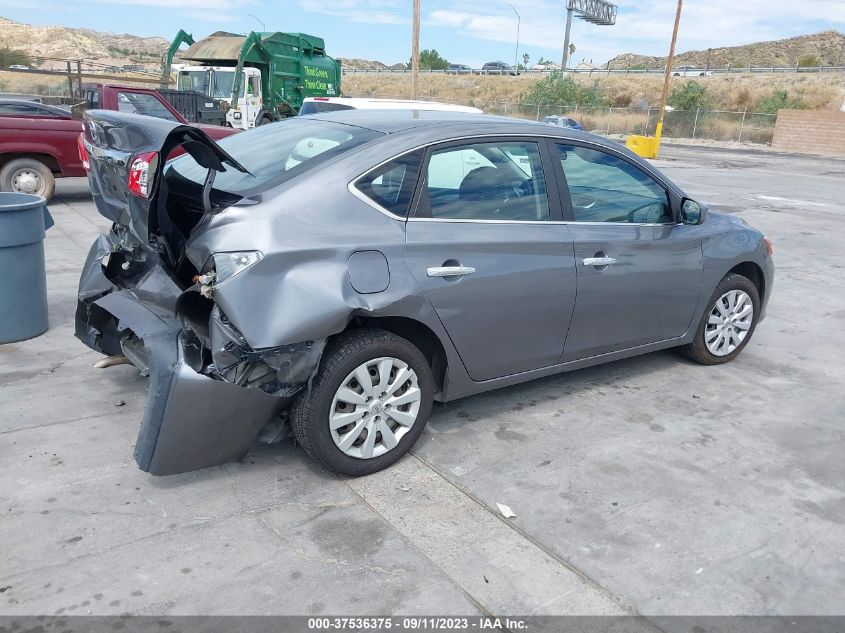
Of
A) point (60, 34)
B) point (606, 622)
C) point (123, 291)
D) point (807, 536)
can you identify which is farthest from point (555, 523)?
point (60, 34)

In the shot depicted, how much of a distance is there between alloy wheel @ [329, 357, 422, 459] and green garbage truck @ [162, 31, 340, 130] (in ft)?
54.2

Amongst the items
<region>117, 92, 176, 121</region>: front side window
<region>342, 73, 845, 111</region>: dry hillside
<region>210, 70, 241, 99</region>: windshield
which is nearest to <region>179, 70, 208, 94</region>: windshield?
<region>210, 70, 241, 99</region>: windshield

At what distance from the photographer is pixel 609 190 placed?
14.9ft

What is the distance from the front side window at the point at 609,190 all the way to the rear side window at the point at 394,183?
106 cm

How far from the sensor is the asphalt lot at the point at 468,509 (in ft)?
9.36

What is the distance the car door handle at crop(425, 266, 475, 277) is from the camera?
11.9 feet

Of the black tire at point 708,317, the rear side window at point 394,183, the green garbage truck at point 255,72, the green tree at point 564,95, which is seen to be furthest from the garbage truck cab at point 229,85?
the green tree at point 564,95

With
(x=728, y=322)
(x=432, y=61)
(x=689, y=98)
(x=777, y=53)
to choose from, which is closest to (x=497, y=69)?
(x=432, y=61)

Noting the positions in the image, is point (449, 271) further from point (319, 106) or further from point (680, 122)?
point (680, 122)

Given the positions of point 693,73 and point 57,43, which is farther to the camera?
point 57,43

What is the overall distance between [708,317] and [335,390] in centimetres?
311

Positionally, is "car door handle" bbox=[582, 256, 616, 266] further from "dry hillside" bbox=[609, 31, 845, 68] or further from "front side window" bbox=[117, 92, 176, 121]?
"dry hillside" bbox=[609, 31, 845, 68]

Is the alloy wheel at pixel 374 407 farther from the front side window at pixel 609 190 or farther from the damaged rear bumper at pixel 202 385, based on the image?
the front side window at pixel 609 190

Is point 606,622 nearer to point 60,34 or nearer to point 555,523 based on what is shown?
point 555,523
